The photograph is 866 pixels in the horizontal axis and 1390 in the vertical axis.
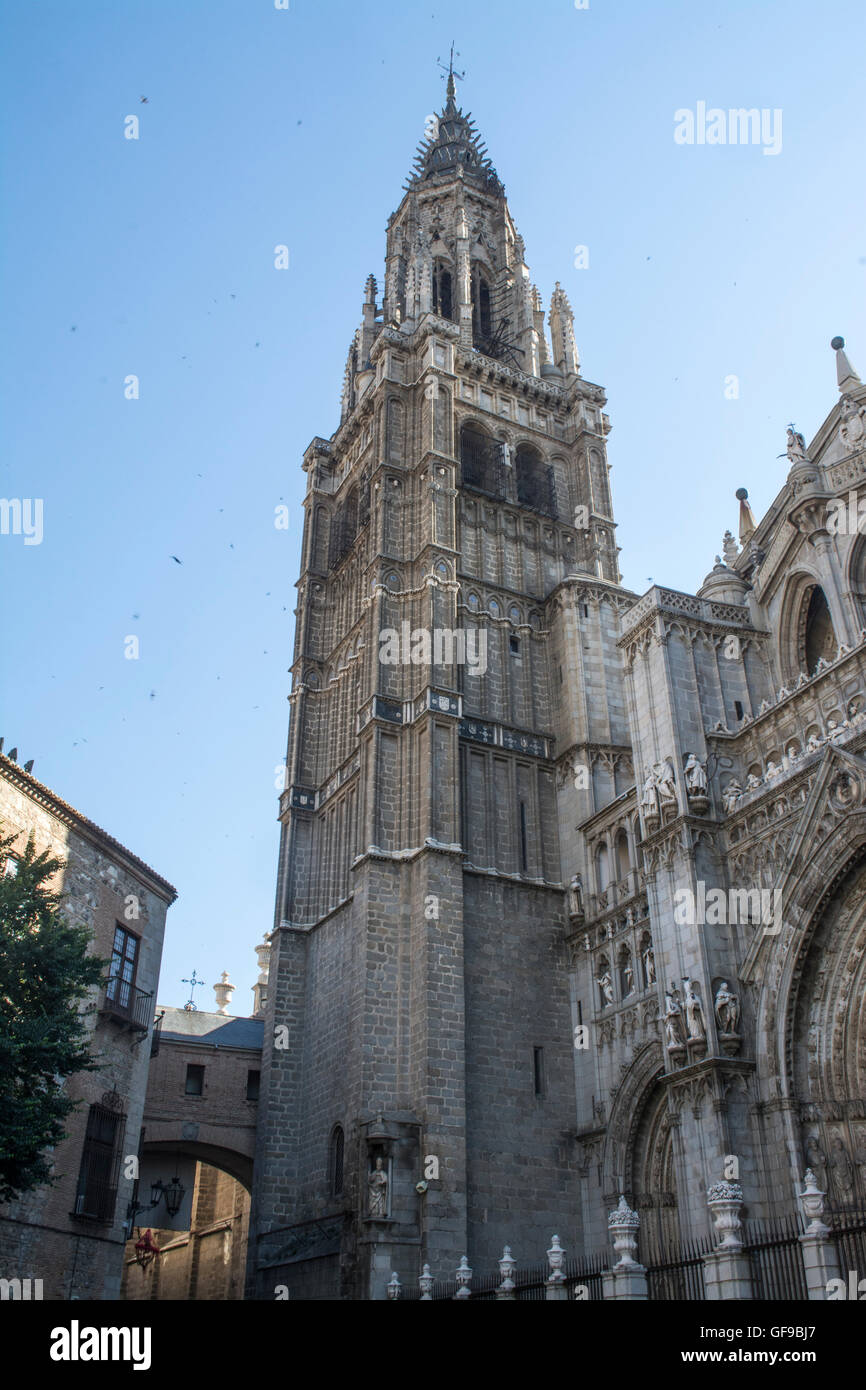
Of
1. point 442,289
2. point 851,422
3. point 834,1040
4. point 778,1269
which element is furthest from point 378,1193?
point 442,289

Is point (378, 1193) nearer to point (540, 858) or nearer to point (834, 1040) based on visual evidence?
point (540, 858)

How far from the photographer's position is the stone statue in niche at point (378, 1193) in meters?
24.8

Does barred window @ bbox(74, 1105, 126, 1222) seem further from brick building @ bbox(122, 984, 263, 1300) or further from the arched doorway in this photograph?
brick building @ bbox(122, 984, 263, 1300)

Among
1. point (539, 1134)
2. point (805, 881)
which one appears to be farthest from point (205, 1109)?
point (805, 881)

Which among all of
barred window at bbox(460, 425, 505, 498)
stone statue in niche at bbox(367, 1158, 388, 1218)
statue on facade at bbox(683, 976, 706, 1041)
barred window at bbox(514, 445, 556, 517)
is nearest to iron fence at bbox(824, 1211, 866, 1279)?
statue on facade at bbox(683, 976, 706, 1041)

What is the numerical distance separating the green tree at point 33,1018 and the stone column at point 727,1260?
35.6ft

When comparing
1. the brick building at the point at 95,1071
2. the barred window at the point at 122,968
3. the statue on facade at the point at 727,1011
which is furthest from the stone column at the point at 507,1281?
the barred window at the point at 122,968

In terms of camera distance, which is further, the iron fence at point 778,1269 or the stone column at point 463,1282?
the stone column at point 463,1282

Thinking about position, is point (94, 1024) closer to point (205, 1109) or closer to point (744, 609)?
point (205, 1109)

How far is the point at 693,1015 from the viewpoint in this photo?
69.8ft

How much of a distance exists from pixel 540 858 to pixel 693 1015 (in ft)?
36.4

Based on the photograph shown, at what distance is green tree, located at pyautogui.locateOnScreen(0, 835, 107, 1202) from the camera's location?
1808cm

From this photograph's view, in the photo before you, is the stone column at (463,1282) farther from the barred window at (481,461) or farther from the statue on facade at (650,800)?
the barred window at (481,461)

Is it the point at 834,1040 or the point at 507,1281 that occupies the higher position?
the point at 834,1040
